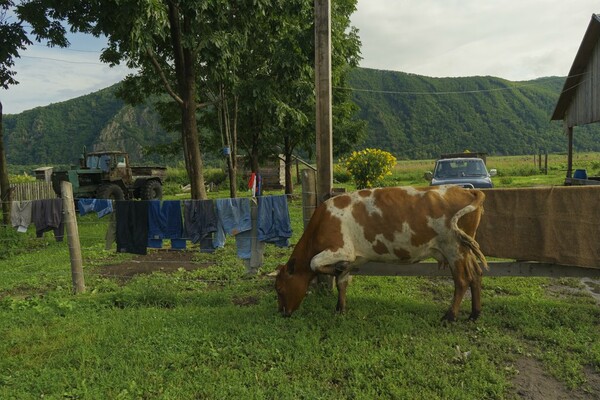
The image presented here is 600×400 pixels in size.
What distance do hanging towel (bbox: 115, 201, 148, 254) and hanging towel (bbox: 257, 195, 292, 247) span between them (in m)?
2.14

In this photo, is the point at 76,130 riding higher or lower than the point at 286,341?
higher

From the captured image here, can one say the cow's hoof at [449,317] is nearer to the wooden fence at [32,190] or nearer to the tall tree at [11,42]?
the tall tree at [11,42]

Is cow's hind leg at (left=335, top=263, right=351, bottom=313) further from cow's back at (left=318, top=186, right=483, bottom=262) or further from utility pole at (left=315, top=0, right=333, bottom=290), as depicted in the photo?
utility pole at (left=315, top=0, right=333, bottom=290)

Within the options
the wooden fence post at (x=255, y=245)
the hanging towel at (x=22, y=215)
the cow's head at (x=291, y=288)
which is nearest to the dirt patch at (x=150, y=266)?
the hanging towel at (x=22, y=215)

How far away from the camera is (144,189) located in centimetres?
2109

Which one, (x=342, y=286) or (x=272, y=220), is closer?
(x=342, y=286)

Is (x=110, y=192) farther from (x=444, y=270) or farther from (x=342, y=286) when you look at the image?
(x=444, y=270)

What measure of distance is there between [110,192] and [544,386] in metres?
18.4

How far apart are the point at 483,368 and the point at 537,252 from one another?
225cm

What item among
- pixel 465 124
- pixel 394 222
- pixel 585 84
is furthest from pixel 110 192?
pixel 465 124

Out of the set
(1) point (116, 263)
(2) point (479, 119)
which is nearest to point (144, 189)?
(1) point (116, 263)

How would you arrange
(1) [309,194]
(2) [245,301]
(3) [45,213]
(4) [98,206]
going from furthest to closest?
(3) [45,213] → (4) [98,206] → (1) [309,194] → (2) [245,301]

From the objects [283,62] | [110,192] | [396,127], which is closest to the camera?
[283,62]

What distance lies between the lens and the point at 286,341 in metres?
4.37
